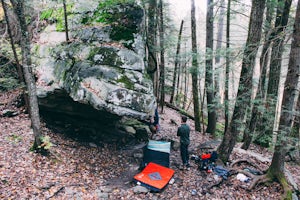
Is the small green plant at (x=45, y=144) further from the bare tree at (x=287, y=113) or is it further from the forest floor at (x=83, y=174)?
the bare tree at (x=287, y=113)

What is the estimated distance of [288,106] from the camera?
6355mm

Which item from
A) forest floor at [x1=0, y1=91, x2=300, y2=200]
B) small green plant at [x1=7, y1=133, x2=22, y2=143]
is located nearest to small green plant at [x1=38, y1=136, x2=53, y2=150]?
forest floor at [x1=0, y1=91, x2=300, y2=200]

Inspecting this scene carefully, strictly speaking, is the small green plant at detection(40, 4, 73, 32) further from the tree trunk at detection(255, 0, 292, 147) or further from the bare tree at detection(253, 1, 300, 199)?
the bare tree at detection(253, 1, 300, 199)

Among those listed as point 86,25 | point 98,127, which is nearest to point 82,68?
point 86,25

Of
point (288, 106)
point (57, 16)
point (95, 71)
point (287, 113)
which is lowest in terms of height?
point (287, 113)

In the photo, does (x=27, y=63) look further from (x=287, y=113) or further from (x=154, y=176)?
(x=287, y=113)

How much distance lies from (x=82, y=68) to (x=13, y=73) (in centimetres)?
626

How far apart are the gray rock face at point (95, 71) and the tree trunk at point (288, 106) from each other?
165 inches

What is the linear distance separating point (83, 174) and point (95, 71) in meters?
3.63

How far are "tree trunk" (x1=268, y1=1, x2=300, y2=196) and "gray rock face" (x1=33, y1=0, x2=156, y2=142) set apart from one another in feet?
13.8

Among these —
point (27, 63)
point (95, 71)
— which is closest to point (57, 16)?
point (95, 71)

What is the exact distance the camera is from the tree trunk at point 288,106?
593 cm

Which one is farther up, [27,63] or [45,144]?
[27,63]

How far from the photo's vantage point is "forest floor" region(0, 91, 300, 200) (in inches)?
244
